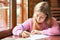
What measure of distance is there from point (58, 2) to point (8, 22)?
4.59ft

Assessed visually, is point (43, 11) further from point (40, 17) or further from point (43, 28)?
point (43, 28)

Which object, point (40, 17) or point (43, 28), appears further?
point (43, 28)

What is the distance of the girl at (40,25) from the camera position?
1376mm

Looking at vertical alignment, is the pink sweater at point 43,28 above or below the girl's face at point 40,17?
below

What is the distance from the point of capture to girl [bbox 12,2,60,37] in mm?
1376

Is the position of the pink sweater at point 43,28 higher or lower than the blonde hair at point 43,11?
lower

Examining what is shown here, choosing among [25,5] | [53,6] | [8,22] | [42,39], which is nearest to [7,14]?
[8,22]

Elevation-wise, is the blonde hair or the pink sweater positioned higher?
the blonde hair

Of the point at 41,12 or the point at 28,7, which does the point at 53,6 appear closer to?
the point at 28,7

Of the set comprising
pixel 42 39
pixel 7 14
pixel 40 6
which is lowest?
pixel 42 39

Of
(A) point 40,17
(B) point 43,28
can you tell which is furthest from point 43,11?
(B) point 43,28

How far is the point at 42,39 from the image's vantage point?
44.2 inches

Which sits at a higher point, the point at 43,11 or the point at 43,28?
the point at 43,11

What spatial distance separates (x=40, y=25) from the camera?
4.77 ft
